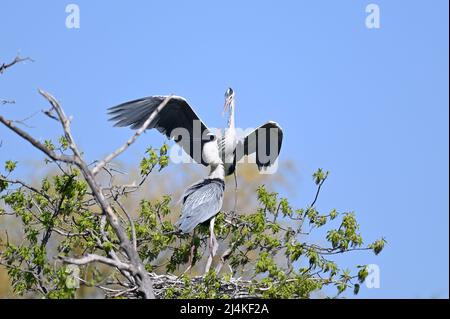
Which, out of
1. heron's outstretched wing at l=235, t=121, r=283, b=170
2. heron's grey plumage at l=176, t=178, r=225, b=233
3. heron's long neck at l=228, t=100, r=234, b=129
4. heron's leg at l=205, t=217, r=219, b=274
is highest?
heron's long neck at l=228, t=100, r=234, b=129

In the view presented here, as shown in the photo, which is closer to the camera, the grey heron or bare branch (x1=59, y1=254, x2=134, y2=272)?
bare branch (x1=59, y1=254, x2=134, y2=272)

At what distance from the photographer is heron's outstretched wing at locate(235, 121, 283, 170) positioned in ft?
40.9

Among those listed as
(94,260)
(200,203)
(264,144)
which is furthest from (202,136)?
A: (94,260)

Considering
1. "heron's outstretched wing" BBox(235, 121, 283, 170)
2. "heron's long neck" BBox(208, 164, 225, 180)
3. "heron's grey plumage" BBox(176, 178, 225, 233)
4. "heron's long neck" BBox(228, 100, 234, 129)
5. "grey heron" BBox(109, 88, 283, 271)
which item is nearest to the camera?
"heron's grey plumage" BBox(176, 178, 225, 233)

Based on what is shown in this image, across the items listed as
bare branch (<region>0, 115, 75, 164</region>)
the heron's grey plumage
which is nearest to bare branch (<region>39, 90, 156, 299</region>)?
bare branch (<region>0, 115, 75, 164</region>)

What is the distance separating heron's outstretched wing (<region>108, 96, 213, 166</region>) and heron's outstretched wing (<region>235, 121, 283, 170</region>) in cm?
48

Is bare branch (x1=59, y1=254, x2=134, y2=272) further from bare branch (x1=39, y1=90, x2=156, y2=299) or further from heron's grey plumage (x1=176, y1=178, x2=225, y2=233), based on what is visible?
heron's grey plumage (x1=176, y1=178, x2=225, y2=233)

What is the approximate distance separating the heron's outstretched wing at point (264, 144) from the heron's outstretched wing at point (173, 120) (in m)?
0.48

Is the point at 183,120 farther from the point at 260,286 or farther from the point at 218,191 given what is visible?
the point at 260,286

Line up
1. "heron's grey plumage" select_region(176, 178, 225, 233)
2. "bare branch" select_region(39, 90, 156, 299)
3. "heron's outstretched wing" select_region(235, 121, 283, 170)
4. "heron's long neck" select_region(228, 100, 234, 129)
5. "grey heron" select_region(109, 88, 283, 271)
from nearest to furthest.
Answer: "bare branch" select_region(39, 90, 156, 299) → "heron's grey plumage" select_region(176, 178, 225, 233) → "grey heron" select_region(109, 88, 283, 271) → "heron's outstretched wing" select_region(235, 121, 283, 170) → "heron's long neck" select_region(228, 100, 234, 129)

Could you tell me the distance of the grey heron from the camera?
12.0m

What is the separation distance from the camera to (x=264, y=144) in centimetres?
1272

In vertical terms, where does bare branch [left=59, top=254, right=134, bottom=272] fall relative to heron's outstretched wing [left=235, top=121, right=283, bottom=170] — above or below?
below
